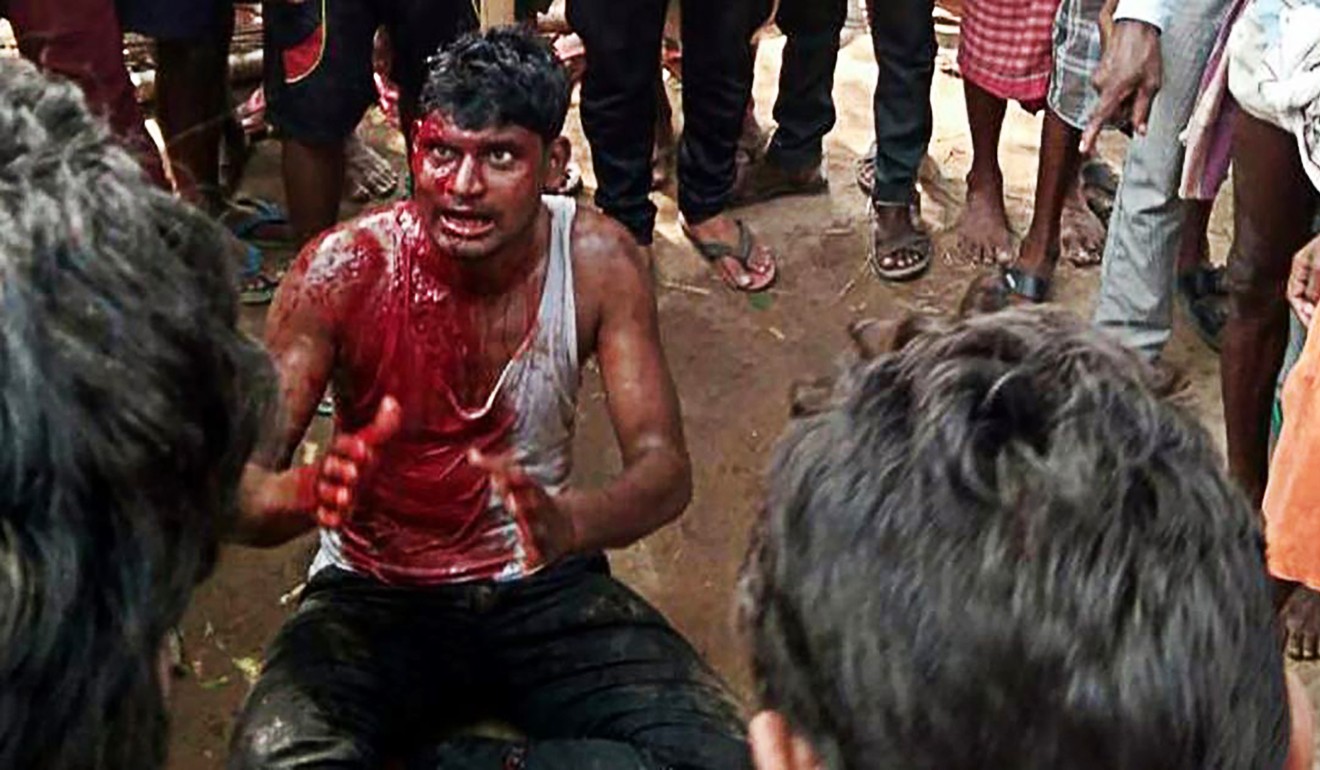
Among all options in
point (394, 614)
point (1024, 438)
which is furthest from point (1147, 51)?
point (1024, 438)

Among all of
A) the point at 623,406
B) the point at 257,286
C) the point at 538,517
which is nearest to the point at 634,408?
the point at 623,406

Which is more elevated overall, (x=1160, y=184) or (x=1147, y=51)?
(x=1147, y=51)

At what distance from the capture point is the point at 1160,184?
4137mm

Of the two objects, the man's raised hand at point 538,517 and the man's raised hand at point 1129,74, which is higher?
the man's raised hand at point 1129,74

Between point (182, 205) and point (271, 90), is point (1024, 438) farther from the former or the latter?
point (271, 90)

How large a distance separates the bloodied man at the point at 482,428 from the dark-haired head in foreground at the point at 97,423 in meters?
1.58

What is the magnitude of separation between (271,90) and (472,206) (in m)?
1.54

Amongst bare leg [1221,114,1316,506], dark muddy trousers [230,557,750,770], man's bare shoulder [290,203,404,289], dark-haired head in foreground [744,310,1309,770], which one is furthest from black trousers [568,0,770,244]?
dark-haired head in foreground [744,310,1309,770]

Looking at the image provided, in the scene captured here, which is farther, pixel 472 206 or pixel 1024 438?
pixel 472 206

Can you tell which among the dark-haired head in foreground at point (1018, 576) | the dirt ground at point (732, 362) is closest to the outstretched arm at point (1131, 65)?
the dirt ground at point (732, 362)

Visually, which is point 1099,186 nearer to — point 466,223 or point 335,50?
point 335,50

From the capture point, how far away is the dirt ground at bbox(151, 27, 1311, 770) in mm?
3787

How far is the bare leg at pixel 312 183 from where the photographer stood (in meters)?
4.55

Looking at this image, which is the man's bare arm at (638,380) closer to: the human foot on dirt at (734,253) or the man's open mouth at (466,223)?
the man's open mouth at (466,223)
